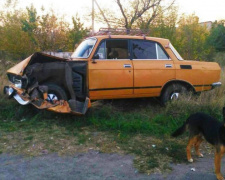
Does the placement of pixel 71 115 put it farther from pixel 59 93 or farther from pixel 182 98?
pixel 182 98

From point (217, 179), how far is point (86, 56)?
411 centimetres

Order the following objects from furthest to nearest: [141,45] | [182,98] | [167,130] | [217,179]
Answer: [141,45] → [182,98] → [167,130] → [217,179]

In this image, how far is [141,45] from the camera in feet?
21.8

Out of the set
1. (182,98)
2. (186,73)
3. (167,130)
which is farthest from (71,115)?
(186,73)

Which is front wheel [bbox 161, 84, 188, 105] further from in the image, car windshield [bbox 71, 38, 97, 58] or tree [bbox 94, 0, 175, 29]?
tree [bbox 94, 0, 175, 29]

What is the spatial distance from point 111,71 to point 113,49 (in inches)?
26.0

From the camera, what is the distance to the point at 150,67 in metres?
6.45

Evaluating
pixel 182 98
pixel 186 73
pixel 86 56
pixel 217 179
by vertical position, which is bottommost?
pixel 217 179

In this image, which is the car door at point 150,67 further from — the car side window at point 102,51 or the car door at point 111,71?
the car side window at point 102,51

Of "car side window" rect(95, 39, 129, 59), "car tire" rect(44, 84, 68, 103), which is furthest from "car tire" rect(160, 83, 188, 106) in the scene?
"car tire" rect(44, 84, 68, 103)

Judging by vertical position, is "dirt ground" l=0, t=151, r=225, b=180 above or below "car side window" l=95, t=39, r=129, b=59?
below

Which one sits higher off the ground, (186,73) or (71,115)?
(186,73)

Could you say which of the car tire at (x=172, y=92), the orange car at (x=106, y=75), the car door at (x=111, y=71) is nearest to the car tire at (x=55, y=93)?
the orange car at (x=106, y=75)

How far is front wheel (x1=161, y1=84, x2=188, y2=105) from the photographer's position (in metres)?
6.70
